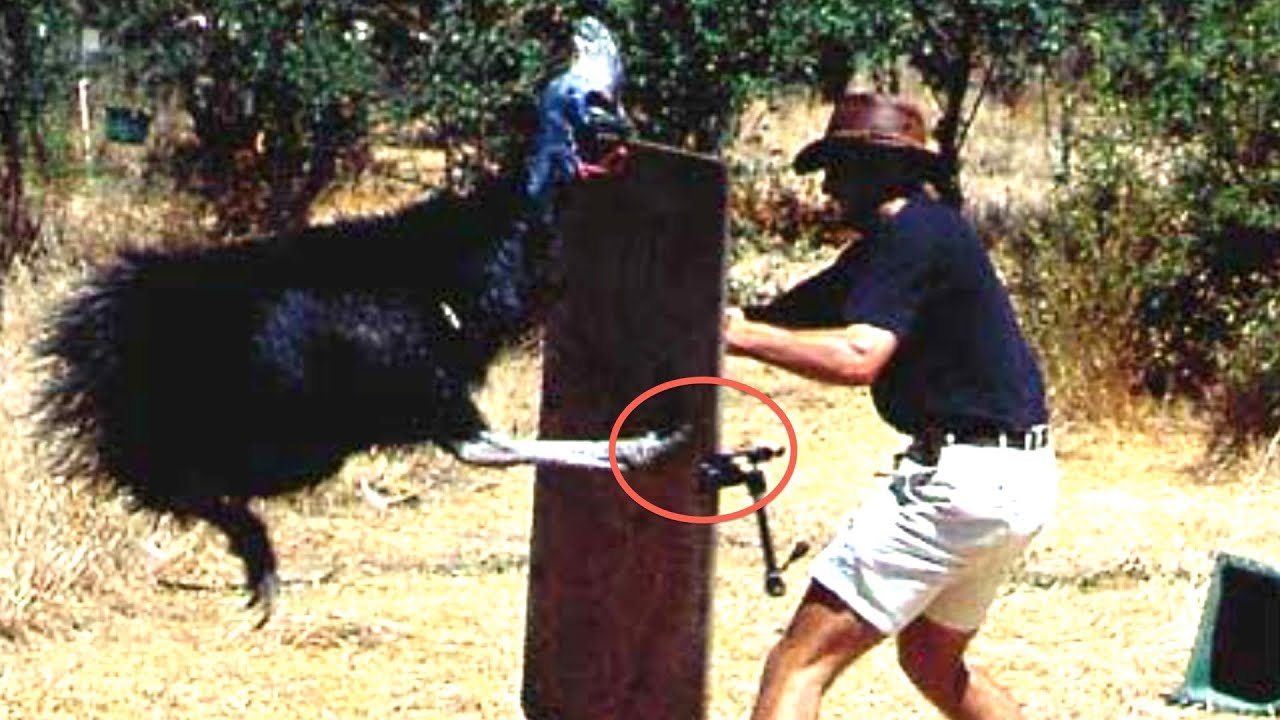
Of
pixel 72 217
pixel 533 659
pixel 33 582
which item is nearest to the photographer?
pixel 533 659

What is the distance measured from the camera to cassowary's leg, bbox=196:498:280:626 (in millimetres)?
4797

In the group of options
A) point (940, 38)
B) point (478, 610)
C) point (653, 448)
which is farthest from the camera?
point (940, 38)

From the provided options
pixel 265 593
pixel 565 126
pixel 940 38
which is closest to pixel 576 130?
pixel 565 126

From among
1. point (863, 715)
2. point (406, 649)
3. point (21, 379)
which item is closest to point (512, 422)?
point (21, 379)

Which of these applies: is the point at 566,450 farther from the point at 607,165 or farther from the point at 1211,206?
the point at 1211,206

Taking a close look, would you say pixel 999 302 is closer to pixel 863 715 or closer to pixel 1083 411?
pixel 863 715

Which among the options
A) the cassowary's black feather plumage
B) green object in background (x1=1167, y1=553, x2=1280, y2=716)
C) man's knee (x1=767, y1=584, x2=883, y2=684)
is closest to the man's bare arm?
man's knee (x1=767, y1=584, x2=883, y2=684)

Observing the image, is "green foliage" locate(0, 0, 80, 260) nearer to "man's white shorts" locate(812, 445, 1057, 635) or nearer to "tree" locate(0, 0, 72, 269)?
"tree" locate(0, 0, 72, 269)

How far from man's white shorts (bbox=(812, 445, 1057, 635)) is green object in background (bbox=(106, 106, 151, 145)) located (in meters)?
10.3

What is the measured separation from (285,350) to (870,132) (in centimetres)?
177

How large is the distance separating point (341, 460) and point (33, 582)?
4.35 m

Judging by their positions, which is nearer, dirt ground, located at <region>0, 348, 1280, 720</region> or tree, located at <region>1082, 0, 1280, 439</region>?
dirt ground, located at <region>0, 348, 1280, 720</region>

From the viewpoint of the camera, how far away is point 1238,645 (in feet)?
28.2

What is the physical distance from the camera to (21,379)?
1055 centimetres
